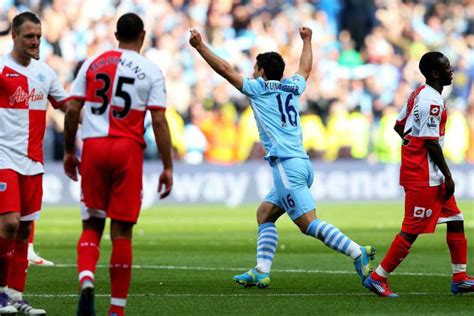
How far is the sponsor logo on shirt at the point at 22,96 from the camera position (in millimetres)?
8914

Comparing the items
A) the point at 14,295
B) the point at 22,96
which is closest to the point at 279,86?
the point at 22,96

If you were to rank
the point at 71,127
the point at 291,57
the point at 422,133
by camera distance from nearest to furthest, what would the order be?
the point at 71,127 → the point at 422,133 → the point at 291,57

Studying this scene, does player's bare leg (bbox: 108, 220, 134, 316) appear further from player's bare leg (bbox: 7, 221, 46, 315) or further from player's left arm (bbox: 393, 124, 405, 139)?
player's left arm (bbox: 393, 124, 405, 139)

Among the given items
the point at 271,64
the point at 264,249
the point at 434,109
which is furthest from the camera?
the point at 264,249

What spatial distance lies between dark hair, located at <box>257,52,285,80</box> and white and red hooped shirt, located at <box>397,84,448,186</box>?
3.98ft

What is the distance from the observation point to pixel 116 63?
8164 millimetres

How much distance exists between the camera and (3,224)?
28.6ft

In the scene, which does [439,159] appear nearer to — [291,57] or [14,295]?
[14,295]

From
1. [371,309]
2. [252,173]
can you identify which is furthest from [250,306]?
[252,173]

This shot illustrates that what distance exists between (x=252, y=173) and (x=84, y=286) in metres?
19.2

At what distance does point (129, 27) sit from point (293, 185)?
298 centimetres

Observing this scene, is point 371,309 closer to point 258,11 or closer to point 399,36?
point 258,11

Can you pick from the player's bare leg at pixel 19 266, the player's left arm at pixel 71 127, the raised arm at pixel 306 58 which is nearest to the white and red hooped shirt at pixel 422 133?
the raised arm at pixel 306 58

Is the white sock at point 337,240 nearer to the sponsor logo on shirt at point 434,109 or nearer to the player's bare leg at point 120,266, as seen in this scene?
the sponsor logo on shirt at point 434,109
